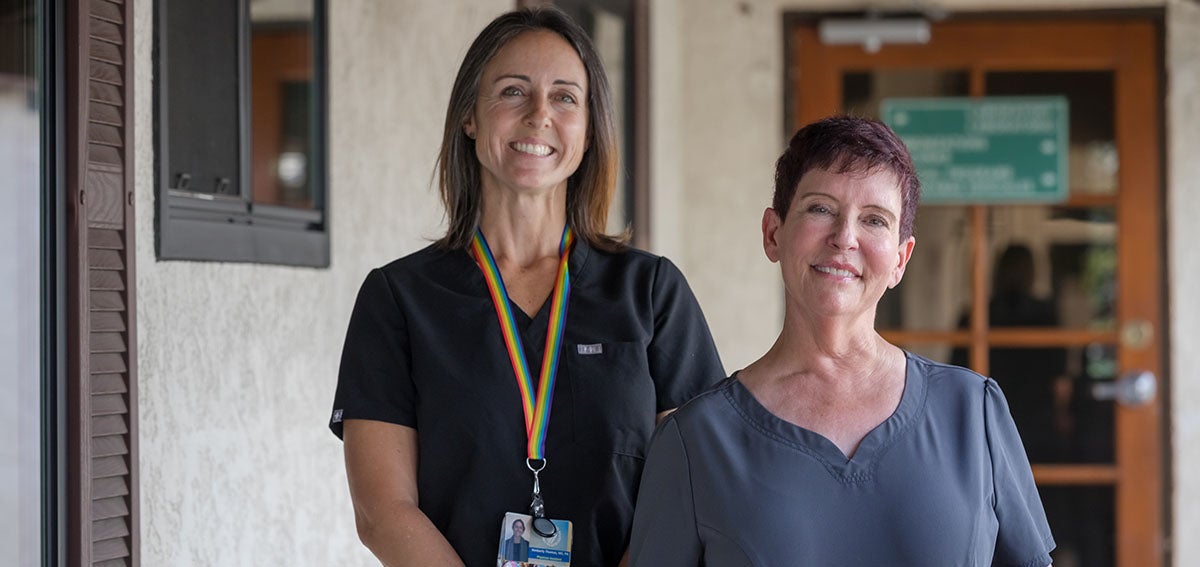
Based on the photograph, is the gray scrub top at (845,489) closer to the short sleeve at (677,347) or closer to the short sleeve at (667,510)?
the short sleeve at (667,510)

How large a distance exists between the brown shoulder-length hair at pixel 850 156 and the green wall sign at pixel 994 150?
368 centimetres

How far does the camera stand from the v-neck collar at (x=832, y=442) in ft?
5.03

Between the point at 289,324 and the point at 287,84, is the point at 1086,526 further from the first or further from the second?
the point at 289,324

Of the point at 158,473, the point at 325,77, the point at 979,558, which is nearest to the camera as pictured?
the point at 979,558

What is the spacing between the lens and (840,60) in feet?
17.5

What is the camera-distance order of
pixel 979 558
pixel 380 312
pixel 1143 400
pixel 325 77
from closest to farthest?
pixel 979 558 < pixel 380 312 < pixel 325 77 < pixel 1143 400

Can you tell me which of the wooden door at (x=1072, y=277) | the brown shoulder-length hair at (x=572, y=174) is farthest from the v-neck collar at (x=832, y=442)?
the wooden door at (x=1072, y=277)

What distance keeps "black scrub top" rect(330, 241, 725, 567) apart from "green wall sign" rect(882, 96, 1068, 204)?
3581mm

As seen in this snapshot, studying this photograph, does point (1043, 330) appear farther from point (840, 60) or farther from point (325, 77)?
point (325, 77)

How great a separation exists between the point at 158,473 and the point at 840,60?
3658mm

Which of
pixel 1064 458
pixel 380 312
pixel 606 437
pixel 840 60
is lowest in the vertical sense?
pixel 1064 458

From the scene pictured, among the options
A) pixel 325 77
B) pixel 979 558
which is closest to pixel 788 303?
pixel 979 558

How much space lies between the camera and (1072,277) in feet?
17.2

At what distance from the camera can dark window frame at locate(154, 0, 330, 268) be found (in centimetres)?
219
